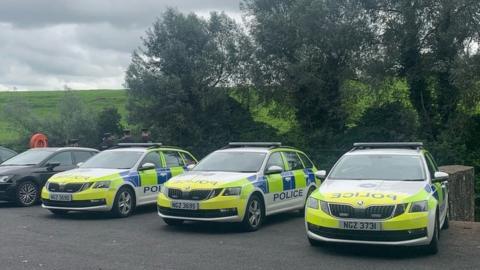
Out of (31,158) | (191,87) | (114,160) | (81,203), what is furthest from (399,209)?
(191,87)

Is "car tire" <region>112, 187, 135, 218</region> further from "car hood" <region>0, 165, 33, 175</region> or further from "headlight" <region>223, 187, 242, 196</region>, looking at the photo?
"car hood" <region>0, 165, 33, 175</region>

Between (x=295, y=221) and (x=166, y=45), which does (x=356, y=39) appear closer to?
(x=166, y=45)

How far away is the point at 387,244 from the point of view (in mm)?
8727

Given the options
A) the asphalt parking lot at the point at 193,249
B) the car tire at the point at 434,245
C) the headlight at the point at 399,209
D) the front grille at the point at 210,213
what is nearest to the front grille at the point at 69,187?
the asphalt parking lot at the point at 193,249

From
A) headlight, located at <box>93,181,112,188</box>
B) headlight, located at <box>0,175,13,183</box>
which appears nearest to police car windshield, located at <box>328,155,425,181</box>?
headlight, located at <box>93,181,112,188</box>

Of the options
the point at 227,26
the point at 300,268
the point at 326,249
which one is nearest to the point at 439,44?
the point at 227,26

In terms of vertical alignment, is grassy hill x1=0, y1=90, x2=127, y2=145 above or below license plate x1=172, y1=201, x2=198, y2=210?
above

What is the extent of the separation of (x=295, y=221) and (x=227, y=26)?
1574 cm

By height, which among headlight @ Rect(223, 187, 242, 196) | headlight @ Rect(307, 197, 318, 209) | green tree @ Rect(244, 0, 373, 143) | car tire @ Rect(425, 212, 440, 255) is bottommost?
Answer: car tire @ Rect(425, 212, 440, 255)

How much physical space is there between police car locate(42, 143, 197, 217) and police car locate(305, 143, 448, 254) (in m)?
5.06

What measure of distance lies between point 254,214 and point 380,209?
3277mm

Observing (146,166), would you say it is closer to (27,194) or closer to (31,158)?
(27,194)

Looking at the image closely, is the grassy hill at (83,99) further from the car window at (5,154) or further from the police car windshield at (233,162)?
the police car windshield at (233,162)

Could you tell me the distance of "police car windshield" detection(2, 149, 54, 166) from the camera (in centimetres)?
1628
